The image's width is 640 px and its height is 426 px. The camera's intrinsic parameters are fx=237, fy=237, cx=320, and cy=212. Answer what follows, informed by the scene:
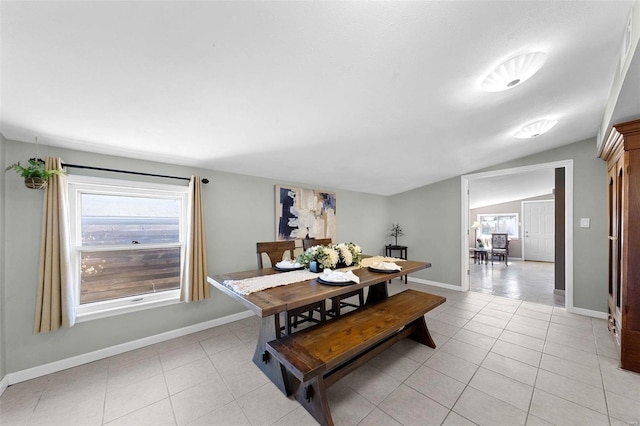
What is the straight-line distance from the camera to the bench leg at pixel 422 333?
2.43m

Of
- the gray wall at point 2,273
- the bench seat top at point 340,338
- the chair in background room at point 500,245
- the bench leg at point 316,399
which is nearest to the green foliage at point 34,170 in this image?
the gray wall at point 2,273

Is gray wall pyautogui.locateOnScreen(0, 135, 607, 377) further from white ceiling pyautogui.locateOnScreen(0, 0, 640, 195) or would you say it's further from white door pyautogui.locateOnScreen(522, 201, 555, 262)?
white door pyautogui.locateOnScreen(522, 201, 555, 262)

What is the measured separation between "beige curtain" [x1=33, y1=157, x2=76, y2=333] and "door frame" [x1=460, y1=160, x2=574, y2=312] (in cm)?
536

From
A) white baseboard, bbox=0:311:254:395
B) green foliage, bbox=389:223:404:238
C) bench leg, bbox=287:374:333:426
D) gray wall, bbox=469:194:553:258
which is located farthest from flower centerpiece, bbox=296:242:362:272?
gray wall, bbox=469:194:553:258

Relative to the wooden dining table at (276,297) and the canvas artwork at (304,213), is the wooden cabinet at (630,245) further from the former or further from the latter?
the canvas artwork at (304,213)

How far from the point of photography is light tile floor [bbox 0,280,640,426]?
1564 millimetres

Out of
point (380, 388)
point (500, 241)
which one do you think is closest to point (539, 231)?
point (500, 241)

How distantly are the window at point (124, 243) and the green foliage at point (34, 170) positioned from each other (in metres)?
0.25

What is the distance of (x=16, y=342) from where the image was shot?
6.30ft

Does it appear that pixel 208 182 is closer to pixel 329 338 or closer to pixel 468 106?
pixel 329 338

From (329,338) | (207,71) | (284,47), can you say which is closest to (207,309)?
(329,338)

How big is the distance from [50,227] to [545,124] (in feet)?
16.2

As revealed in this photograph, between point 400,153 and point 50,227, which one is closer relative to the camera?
point 50,227

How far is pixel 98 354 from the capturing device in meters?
2.23
